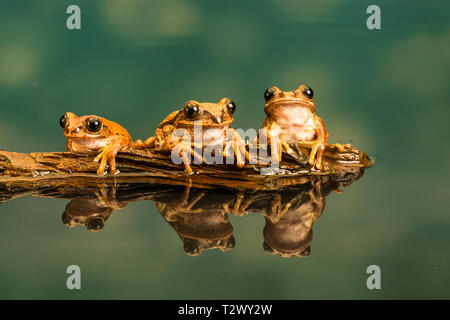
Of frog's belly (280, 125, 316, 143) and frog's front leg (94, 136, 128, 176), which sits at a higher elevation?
frog's belly (280, 125, 316, 143)

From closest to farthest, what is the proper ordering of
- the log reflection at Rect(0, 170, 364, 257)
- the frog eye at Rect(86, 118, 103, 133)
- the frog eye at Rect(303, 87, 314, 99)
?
the log reflection at Rect(0, 170, 364, 257), the frog eye at Rect(86, 118, 103, 133), the frog eye at Rect(303, 87, 314, 99)

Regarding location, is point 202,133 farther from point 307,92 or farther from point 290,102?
point 307,92

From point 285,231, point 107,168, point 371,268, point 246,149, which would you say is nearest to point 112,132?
point 107,168

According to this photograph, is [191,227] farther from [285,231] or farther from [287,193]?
[287,193]

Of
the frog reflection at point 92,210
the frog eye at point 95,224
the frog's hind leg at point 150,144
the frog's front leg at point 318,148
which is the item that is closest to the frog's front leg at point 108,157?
the frog's hind leg at point 150,144

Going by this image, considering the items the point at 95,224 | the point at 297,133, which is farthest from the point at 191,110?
the point at 95,224

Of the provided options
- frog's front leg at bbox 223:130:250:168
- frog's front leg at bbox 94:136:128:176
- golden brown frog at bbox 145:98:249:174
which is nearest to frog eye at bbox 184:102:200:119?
golden brown frog at bbox 145:98:249:174

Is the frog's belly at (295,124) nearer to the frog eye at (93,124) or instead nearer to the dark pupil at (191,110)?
the dark pupil at (191,110)

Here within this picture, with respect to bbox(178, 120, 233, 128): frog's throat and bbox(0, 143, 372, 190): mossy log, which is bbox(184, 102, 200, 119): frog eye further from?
bbox(0, 143, 372, 190): mossy log
